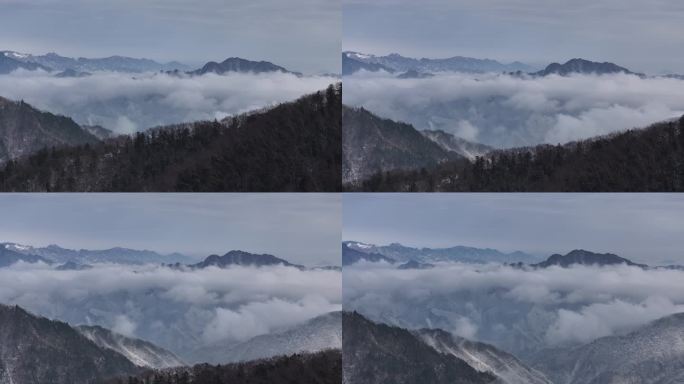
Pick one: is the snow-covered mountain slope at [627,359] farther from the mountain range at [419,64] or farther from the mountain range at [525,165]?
→ the mountain range at [419,64]

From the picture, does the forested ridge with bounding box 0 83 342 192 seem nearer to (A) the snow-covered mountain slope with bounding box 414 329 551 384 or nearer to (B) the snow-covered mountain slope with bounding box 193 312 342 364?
(B) the snow-covered mountain slope with bounding box 193 312 342 364

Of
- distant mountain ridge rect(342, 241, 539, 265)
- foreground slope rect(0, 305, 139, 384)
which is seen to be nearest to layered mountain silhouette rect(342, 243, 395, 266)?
distant mountain ridge rect(342, 241, 539, 265)

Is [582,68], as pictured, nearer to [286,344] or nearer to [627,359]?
[627,359]

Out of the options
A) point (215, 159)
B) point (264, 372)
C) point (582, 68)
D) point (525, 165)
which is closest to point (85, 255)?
point (215, 159)

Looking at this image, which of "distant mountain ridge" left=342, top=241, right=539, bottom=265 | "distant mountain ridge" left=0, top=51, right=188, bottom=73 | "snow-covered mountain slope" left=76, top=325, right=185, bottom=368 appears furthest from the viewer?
"distant mountain ridge" left=0, top=51, right=188, bottom=73

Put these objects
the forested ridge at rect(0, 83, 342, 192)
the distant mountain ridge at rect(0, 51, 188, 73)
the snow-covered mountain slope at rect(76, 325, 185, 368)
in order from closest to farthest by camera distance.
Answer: the forested ridge at rect(0, 83, 342, 192) → the snow-covered mountain slope at rect(76, 325, 185, 368) → the distant mountain ridge at rect(0, 51, 188, 73)

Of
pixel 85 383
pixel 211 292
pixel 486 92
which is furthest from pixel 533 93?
pixel 85 383
